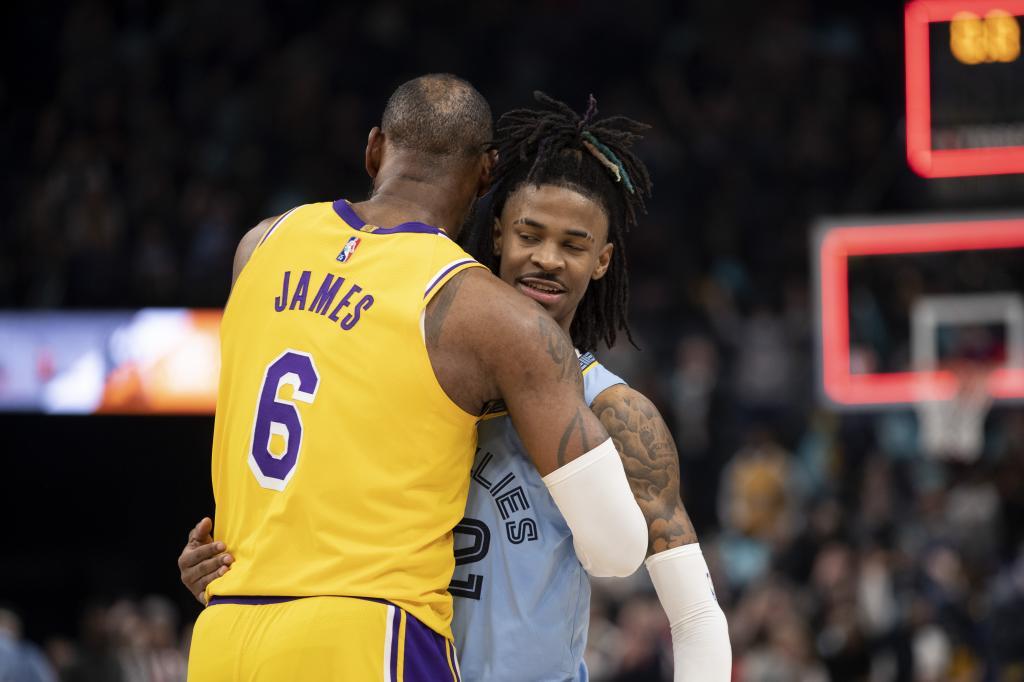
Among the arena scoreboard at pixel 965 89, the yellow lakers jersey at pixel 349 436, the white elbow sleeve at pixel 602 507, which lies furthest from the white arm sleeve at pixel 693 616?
the arena scoreboard at pixel 965 89

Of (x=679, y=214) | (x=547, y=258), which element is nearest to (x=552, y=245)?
(x=547, y=258)

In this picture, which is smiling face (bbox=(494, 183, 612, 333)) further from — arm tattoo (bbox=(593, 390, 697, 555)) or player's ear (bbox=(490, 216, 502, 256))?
arm tattoo (bbox=(593, 390, 697, 555))

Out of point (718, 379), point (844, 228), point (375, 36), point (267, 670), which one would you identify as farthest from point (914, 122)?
point (267, 670)

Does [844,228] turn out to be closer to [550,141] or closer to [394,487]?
[550,141]

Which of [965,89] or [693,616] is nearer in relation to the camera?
[693,616]

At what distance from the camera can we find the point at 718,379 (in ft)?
37.9

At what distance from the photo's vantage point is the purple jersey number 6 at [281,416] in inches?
110

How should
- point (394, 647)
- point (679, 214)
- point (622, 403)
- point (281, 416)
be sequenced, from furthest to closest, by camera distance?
point (679, 214)
point (622, 403)
point (281, 416)
point (394, 647)

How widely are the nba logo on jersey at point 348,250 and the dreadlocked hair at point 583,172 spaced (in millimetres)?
463

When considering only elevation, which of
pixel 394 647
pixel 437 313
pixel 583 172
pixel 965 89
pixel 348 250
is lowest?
pixel 394 647

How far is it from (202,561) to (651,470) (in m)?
0.93

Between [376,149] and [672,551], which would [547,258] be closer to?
[376,149]

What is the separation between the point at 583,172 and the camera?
326cm

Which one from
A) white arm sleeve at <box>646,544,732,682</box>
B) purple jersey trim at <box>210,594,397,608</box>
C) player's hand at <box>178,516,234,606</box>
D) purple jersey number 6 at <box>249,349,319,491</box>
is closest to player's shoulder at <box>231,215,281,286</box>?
purple jersey number 6 at <box>249,349,319,491</box>
